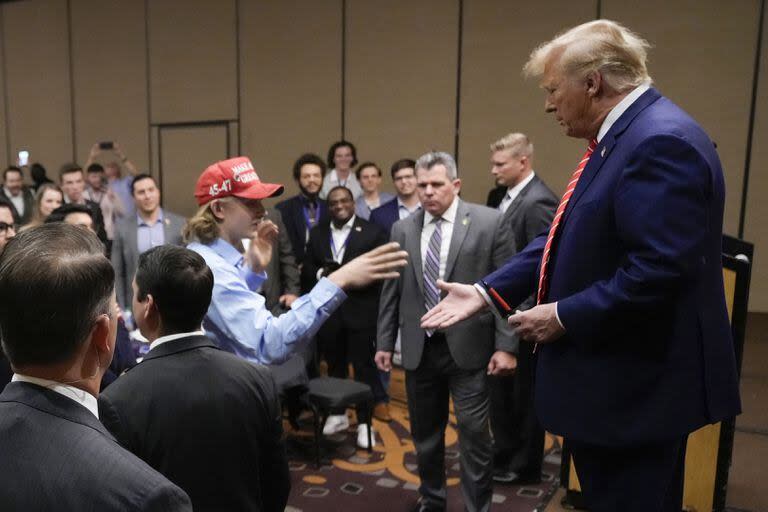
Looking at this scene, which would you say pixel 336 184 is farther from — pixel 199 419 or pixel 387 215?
pixel 199 419

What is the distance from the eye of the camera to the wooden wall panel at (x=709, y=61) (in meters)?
5.55

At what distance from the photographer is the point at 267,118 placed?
770 cm

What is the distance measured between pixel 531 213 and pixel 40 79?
8962 mm

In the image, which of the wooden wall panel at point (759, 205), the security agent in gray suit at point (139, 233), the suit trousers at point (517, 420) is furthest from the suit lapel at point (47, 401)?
the wooden wall panel at point (759, 205)

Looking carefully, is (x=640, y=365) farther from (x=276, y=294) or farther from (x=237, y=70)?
(x=237, y=70)

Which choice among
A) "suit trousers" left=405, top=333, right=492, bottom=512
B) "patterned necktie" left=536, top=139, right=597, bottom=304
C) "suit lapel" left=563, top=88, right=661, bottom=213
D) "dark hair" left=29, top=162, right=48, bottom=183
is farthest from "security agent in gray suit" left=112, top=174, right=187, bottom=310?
"dark hair" left=29, top=162, right=48, bottom=183

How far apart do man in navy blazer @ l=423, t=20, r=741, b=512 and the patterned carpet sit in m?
1.51

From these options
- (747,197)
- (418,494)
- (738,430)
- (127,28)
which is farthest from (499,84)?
(127,28)

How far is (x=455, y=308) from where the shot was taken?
5.49ft

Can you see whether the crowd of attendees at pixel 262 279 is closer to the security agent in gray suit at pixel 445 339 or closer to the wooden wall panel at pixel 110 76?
the security agent in gray suit at pixel 445 339

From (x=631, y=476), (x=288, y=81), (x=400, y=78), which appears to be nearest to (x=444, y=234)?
(x=631, y=476)

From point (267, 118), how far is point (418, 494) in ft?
18.8

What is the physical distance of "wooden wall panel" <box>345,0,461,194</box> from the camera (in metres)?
6.68

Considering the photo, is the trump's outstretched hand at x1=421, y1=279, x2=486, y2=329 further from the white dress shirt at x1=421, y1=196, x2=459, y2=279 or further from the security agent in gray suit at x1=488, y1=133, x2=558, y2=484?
the security agent in gray suit at x1=488, y1=133, x2=558, y2=484
